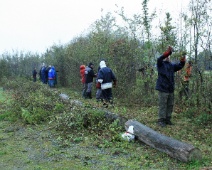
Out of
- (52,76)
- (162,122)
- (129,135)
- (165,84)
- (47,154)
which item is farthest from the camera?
(52,76)

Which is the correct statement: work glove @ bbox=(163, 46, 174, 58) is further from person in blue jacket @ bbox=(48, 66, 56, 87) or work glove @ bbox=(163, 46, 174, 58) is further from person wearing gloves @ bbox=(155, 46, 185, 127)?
person in blue jacket @ bbox=(48, 66, 56, 87)

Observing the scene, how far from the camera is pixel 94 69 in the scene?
14.8m

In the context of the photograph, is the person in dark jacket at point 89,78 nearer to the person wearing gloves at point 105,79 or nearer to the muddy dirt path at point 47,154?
the person wearing gloves at point 105,79

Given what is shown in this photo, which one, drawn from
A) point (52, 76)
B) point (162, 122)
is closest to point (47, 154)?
point (162, 122)

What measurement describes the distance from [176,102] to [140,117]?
1907 mm

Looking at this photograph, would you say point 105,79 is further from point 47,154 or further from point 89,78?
point 47,154

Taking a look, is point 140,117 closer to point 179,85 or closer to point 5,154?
point 179,85

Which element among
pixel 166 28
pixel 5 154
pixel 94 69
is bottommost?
pixel 5 154

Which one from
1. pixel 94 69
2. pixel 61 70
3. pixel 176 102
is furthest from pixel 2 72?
pixel 176 102

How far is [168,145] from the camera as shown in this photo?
5.56 metres

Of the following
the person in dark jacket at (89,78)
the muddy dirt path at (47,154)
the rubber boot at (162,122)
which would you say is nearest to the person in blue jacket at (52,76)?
the person in dark jacket at (89,78)

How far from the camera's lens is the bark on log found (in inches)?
202

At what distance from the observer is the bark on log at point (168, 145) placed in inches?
202

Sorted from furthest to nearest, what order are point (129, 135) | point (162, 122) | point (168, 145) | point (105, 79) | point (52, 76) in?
point (52, 76) < point (105, 79) < point (162, 122) < point (129, 135) < point (168, 145)
